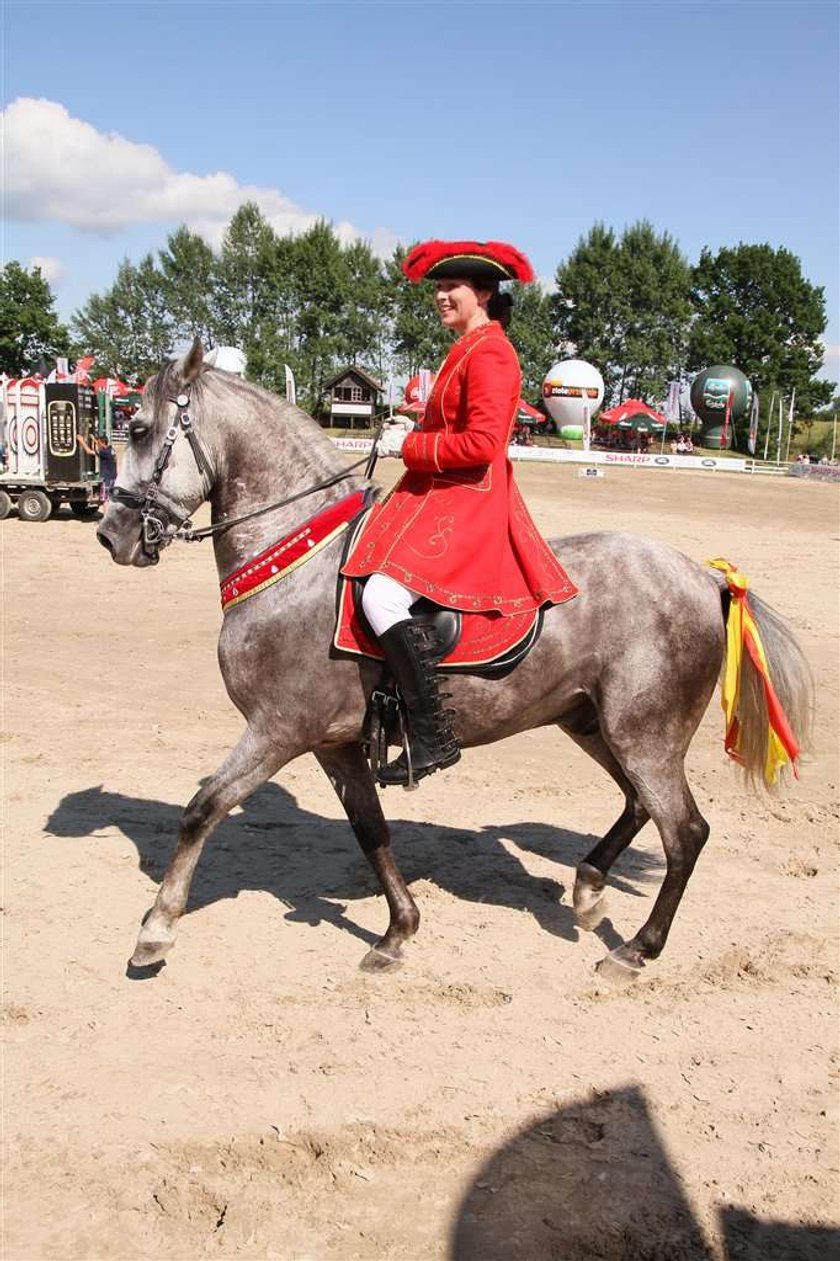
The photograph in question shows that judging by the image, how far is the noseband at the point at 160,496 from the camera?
15.2ft

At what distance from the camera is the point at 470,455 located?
4250mm

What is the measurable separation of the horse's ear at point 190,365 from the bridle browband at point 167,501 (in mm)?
65

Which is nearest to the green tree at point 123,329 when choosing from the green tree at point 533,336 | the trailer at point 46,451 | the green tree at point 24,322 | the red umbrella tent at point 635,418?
the green tree at point 24,322

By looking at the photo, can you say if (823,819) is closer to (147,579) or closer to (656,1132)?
(656,1132)

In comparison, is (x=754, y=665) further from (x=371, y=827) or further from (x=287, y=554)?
(x=287, y=554)

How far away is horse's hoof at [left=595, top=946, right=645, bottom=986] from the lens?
480cm

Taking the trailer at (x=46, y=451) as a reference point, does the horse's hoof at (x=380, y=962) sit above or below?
below

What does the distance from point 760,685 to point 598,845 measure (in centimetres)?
119

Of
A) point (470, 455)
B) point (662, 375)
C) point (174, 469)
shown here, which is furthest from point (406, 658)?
point (662, 375)

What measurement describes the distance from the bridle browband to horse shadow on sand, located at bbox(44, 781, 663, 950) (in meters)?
2.04

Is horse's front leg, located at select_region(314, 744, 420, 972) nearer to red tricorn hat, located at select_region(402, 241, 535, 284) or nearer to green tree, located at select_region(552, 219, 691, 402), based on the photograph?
red tricorn hat, located at select_region(402, 241, 535, 284)

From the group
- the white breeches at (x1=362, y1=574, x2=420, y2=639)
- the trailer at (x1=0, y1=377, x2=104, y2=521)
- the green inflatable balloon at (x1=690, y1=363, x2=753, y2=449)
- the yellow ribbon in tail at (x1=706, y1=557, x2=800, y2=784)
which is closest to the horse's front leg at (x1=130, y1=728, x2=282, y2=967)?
the white breeches at (x1=362, y1=574, x2=420, y2=639)

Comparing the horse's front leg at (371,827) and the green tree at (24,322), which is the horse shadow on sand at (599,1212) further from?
the green tree at (24,322)

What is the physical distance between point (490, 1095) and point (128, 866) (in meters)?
2.79
